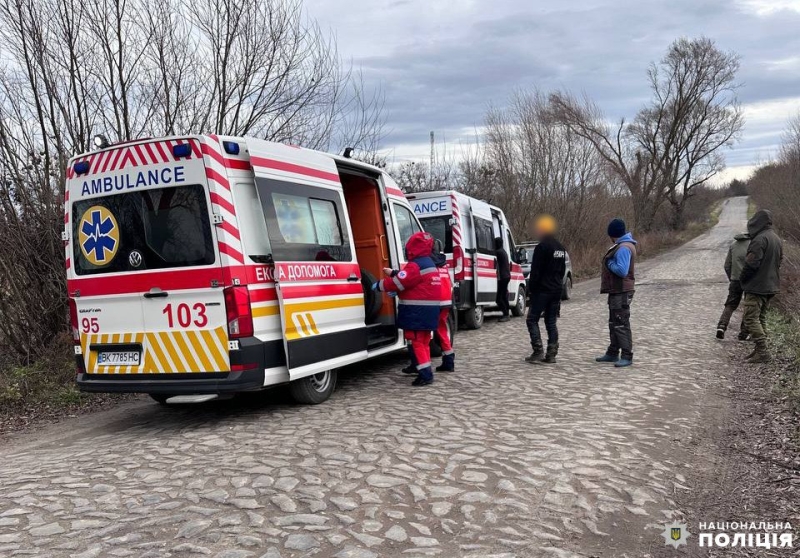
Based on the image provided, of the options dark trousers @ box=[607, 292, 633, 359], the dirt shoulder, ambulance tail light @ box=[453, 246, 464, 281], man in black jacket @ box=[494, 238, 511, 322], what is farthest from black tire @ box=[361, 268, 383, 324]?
man in black jacket @ box=[494, 238, 511, 322]

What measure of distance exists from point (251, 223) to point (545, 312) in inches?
176

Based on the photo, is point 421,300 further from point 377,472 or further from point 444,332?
point 377,472

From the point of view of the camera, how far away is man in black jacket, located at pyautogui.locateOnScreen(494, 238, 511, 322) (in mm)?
13289

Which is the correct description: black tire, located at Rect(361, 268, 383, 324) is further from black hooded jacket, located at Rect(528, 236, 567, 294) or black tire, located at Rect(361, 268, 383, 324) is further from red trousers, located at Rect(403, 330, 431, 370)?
black hooded jacket, located at Rect(528, 236, 567, 294)

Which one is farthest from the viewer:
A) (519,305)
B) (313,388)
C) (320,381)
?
(519,305)

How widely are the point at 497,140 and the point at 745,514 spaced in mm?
21880

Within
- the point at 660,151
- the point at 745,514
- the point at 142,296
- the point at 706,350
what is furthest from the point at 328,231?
the point at 660,151

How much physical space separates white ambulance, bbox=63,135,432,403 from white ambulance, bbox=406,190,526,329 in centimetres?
469

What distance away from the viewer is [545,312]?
8.49 meters

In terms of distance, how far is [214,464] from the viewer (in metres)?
4.68

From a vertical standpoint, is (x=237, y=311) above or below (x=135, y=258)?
below

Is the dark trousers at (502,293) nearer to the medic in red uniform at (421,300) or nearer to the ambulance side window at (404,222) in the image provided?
the ambulance side window at (404,222)

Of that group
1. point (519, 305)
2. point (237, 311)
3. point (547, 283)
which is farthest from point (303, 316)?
point (519, 305)

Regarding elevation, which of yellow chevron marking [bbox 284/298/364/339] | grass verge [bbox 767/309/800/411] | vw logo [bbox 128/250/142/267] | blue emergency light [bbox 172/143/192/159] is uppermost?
blue emergency light [bbox 172/143/192/159]
